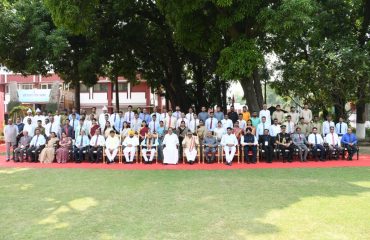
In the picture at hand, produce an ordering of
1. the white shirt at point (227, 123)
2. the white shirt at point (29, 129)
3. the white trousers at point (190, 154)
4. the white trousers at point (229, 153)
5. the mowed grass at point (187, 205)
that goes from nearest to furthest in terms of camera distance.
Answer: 1. the mowed grass at point (187, 205)
2. the white trousers at point (229, 153)
3. the white trousers at point (190, 154)
4. the white shirt at point (227, 123)
5. the white shirt at point (29, 129)

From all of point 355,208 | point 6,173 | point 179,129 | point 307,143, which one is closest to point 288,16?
point 307,143

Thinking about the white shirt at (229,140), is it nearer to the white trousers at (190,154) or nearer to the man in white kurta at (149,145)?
the white trousers at (190,154)

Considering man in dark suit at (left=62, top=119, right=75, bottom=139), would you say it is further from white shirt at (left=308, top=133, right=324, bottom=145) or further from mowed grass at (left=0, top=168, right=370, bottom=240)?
white shirt at (left=308, top=133, right=324, bottom=145)

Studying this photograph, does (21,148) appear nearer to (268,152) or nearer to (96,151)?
(96,151)

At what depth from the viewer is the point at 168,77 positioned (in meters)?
23.3

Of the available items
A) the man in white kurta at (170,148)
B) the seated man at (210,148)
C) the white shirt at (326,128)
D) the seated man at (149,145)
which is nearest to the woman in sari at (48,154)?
the seated man at (149,145)

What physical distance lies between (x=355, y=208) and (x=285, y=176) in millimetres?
3392

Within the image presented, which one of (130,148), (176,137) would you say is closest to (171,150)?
(176,137)

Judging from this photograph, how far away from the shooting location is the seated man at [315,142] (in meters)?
13.2

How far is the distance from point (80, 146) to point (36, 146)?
1.58m

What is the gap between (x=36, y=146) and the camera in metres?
13.7

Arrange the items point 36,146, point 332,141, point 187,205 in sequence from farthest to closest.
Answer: point 36,146 → point 332,141 → point 187,205

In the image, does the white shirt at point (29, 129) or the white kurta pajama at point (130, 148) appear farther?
the white shirt at point (29, 129)

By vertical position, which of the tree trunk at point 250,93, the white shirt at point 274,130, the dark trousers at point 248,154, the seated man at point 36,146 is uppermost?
the tree trunk at point 250,93
